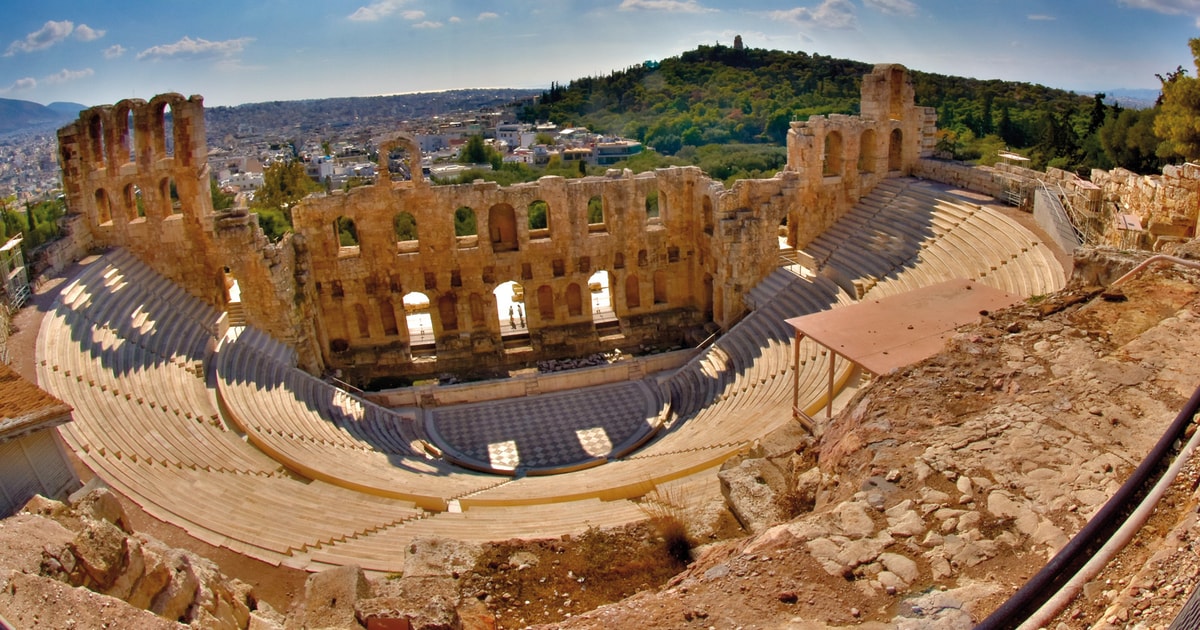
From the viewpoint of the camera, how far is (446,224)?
24.1 m

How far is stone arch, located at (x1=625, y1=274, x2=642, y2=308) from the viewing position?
26.1 metres

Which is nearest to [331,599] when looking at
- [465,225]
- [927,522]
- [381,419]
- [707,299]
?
[927,522]

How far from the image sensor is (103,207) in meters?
21.9

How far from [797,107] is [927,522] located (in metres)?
69.9

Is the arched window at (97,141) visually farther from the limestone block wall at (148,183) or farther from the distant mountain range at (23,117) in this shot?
the distant mountain range at (23,117)

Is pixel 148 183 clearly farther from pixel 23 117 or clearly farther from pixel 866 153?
pixel 23 117

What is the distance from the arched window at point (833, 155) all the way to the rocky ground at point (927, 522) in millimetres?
15195

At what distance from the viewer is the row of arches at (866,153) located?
25.3 meters

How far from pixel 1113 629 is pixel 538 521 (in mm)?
9488

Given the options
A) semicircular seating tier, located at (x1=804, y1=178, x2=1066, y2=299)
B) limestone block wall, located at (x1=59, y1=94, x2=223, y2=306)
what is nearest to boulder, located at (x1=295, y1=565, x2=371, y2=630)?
semicircular seating tier, located at (x1=804, y1=178, x2=1066, y2=299)

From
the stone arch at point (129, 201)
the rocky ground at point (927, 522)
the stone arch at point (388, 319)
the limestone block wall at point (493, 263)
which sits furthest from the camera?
the stone arch at point (388, 319)

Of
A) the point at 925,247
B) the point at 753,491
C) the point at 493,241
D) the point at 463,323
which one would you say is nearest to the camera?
the point at 753,491

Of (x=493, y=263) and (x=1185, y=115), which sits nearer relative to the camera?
(x=1185, y=115)

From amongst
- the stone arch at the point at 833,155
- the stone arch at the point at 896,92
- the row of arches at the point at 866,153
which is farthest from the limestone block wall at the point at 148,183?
the stone arch at the point at 896,92
